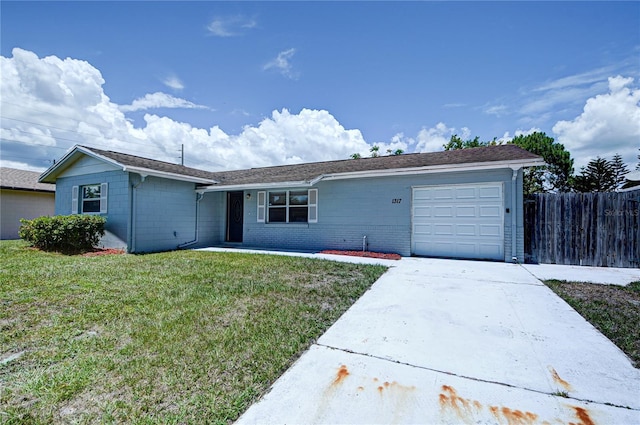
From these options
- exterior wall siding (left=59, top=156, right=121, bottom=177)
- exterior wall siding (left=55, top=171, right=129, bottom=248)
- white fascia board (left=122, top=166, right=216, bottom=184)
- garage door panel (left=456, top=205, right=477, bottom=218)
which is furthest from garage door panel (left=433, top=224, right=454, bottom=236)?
exterior wall siding (left=59, top=156, right=121, bottom=177)

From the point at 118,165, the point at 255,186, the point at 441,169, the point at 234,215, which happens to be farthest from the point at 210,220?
the point at 441,169

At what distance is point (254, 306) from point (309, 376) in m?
2.01

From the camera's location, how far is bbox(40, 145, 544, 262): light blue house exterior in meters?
8.99

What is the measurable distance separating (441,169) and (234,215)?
9286 millimetres

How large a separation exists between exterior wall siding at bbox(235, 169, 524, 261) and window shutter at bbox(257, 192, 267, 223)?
20.7 inches

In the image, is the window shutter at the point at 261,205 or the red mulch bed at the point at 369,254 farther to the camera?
the window shutter at the point at 261,205

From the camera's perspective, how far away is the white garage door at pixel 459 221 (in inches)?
352

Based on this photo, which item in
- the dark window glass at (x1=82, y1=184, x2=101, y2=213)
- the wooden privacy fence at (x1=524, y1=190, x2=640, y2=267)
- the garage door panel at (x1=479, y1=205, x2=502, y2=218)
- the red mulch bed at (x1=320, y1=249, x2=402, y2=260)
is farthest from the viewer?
the dark window glass at (x1=82, y1=184, x2=101, y2=213)

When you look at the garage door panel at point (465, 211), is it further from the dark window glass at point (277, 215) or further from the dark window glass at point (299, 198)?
the dark window glass at point (277, 215)

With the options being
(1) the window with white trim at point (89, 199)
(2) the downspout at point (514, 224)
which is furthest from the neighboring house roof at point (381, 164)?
(1) the window with white trim at point (89, 199)

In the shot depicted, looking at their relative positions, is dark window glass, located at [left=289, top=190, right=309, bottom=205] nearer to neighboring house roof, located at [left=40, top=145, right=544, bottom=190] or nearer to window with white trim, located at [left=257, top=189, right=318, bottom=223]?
window with white trim, located at [left=257, top=189, right=318, bottom=223]

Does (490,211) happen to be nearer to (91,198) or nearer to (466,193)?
(466,193)

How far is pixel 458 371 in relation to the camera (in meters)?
2.79

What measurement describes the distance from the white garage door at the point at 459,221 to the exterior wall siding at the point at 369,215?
0.21m
